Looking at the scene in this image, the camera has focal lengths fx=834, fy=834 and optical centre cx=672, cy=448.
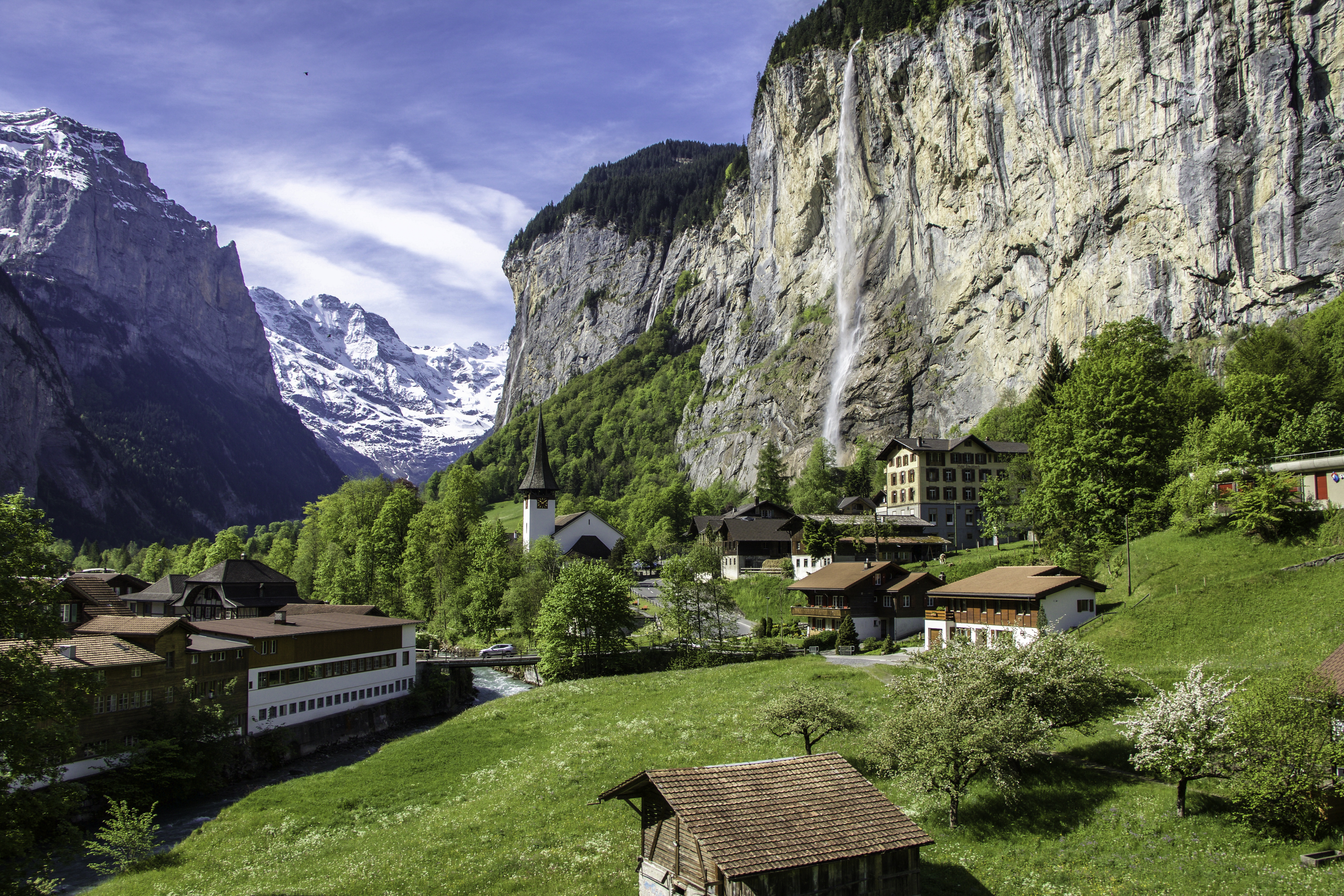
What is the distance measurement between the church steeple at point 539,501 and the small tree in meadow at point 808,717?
72.4m

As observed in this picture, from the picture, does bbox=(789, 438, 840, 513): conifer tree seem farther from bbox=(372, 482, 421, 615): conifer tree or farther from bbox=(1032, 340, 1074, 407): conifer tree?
bbox=(372, 482, 421, 615): conifer tree

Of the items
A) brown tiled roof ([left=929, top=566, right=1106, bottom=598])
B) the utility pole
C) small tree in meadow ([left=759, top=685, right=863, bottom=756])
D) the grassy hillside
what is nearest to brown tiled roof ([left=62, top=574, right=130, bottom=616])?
the grassy hillside

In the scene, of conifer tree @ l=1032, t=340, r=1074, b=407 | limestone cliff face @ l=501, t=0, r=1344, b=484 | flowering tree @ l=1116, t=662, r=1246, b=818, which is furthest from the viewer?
limestone cliff face @ l=501, t=0, r=1344, b=484

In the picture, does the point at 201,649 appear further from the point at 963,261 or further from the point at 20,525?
the point at 963,261

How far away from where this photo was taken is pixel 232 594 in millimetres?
72562

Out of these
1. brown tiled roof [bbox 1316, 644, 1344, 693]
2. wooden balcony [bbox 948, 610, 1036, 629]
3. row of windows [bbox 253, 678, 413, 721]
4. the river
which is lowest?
the river

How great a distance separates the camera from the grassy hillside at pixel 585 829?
23859 millimetres

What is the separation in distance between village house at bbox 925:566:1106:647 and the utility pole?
1.56 m

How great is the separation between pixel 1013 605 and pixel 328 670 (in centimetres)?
4482

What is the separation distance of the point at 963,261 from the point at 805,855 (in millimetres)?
122059

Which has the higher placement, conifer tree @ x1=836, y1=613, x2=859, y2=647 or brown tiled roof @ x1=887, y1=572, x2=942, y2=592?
brown tiled roof @ x1=887, y1=572, x2=942, y2=592

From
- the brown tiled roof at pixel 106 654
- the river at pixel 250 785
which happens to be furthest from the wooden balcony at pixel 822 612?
the brown tiled roof at pixel 106 654

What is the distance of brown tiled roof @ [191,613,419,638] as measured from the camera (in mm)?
54250

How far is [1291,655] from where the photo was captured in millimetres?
34656
